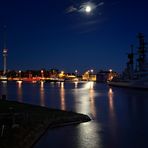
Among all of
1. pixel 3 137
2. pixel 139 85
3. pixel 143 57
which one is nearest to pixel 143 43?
pixel 143 57

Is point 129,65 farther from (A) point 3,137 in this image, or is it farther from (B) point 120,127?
(A) point 3,137

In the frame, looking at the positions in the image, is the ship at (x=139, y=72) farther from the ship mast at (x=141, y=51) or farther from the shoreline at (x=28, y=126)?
the shoreline at (x=28, y=126)

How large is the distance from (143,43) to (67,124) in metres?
132

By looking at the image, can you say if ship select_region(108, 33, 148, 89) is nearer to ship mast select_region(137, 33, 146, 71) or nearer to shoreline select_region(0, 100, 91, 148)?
ship mast select_region(137, 33, 146, 71)

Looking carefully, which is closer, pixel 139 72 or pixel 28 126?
pixel 28 126

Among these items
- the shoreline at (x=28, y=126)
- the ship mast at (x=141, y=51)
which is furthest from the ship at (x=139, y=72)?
the shoreline at (x=28, y=126)

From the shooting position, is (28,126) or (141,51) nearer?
(28,126)

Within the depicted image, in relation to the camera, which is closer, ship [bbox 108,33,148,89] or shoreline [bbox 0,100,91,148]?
shoreline [bbox 0,100,91,148]

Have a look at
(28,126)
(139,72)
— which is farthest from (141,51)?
(28,126)

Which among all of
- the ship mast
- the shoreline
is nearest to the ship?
the ship mast

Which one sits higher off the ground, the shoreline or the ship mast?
the ship mast

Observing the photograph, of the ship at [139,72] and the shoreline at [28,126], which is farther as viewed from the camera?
the ship at [139,72]

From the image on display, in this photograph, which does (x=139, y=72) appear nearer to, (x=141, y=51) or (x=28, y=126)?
(x=141, y=51)

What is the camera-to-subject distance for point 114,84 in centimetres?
18388
